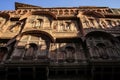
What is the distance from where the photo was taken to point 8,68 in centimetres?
1546

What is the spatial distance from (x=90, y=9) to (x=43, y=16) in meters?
4.84

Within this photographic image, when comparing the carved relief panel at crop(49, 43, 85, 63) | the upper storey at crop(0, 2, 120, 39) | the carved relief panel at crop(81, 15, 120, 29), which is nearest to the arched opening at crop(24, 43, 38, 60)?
the carved relief panel at crop(49, 43, 85, 63)

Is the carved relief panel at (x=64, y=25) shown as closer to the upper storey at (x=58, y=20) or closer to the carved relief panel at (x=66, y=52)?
the upper storey at (x=58, y=20)

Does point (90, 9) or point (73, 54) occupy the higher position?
point (90, 9)

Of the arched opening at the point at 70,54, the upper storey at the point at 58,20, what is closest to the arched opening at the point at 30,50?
the upper storey at the point at 58,20

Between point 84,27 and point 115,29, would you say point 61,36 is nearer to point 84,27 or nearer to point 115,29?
point 84,27

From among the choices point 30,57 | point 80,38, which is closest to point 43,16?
point 80,38

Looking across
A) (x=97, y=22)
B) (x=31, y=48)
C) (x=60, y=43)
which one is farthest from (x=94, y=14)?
A: (x=31, y=48)

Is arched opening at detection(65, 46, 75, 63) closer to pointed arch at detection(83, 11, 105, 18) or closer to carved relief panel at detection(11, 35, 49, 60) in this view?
carved relief panel at detection(11, 35, 49, 60)

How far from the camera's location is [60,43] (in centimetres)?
1923

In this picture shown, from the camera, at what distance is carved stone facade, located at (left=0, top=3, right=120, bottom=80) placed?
15.7 m

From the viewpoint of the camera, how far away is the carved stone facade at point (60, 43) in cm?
1568

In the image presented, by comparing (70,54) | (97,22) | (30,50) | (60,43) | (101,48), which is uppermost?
(97,22)

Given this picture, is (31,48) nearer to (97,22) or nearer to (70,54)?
(70,54)
